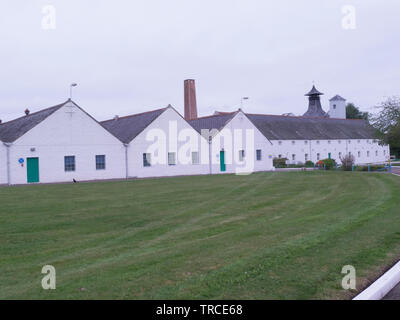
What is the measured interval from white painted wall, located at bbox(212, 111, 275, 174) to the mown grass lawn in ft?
81.4

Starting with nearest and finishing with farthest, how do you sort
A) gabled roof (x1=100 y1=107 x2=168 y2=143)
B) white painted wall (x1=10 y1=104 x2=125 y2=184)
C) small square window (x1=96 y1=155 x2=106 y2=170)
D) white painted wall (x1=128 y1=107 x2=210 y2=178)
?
white painted wall (x1=10 y1=104 x2=125 y2=184) → small square window (x1=96 y1=155 x2=106 y2=170) → white painted wall (x1=128 y1=107 x2=210 y2=178) → gabled roof (x1=100 y1=107 x2=168 y2=143)

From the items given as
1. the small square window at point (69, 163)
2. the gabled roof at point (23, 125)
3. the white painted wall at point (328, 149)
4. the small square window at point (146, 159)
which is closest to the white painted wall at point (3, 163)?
the gabled roof at point (23, 125)

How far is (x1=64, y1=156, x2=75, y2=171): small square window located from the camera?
1210 inches

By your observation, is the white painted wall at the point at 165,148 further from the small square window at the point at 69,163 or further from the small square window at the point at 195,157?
the small square window at the point at 69,163

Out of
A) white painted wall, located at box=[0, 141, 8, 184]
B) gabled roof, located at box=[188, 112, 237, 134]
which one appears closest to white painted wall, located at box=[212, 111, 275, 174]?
gabled roof, located at box=[188, 112, 237, 134]

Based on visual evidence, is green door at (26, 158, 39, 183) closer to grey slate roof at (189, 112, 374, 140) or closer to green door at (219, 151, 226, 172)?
green door at (219, 151, 226, 172)

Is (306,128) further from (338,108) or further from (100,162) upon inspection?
(100,162)

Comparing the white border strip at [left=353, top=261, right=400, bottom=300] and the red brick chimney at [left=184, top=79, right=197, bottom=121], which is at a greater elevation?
the red brick chimney at [left=184, top=79, right=197, bottom=121]

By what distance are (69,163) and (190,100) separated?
84.4 feet

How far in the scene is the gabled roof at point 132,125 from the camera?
115 feet

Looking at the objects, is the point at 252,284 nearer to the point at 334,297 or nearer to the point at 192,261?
the point at 334,297

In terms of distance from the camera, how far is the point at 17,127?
31469mm

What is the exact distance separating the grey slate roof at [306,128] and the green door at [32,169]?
34.7m

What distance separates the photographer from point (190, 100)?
53688mm
